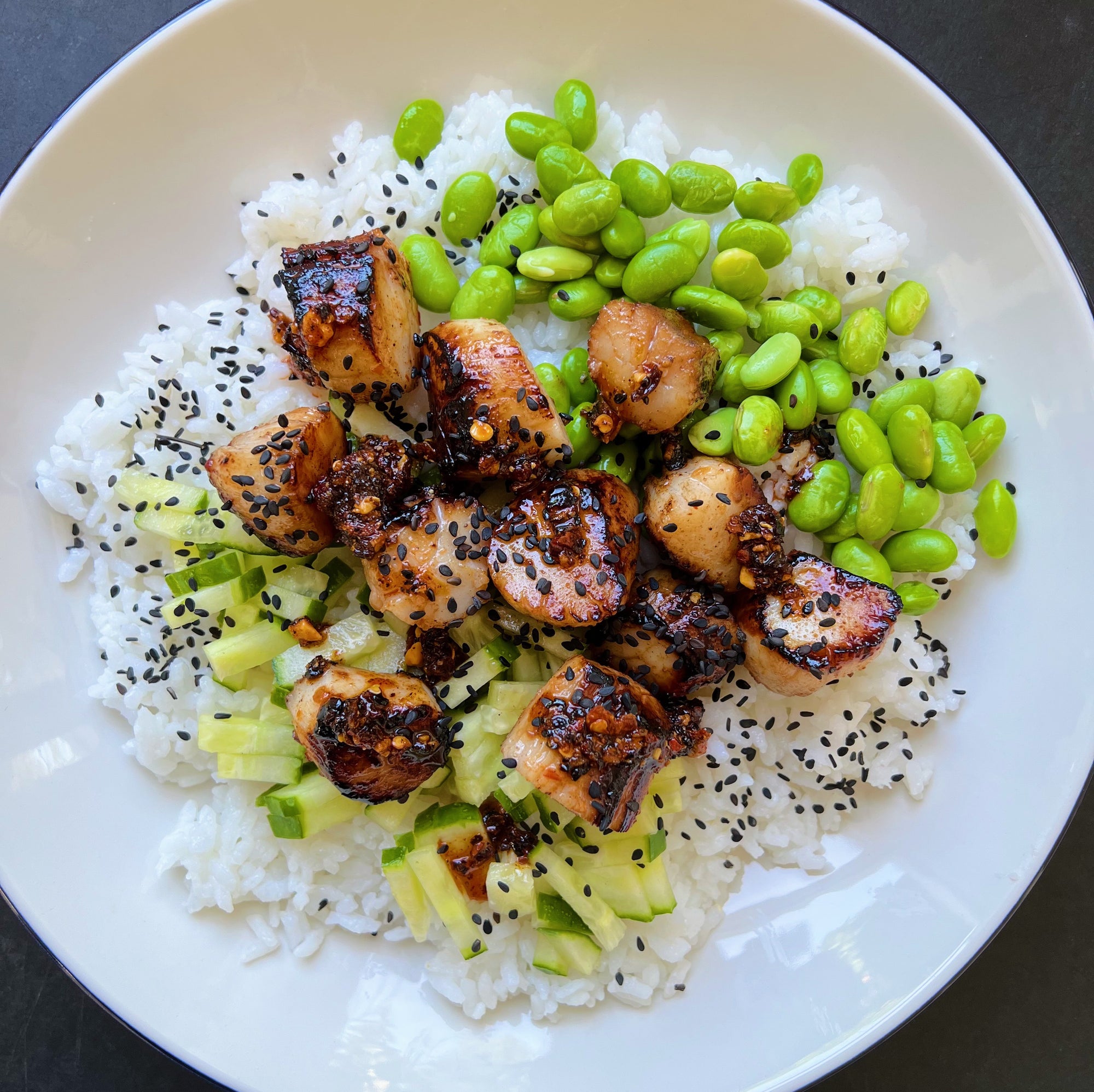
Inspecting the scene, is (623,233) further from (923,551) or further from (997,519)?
(997,519)

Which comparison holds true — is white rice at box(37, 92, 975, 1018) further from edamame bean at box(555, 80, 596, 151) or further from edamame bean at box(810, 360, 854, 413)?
edamame bean at box(810, 360, 854, 413)

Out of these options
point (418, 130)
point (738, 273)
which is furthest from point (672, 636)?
point (418, 130)

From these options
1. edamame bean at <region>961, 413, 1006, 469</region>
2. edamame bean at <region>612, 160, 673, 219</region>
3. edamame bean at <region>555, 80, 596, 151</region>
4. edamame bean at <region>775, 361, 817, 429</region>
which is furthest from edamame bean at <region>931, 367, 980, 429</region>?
edamame bean at <region>555, 80, 596, 151</region>

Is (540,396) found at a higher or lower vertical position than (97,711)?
higher

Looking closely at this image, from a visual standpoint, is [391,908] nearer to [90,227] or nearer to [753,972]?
[753,972]

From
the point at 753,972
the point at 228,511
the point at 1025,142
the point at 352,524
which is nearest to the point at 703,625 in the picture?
the point at 352,524

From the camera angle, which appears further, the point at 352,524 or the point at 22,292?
the point at 22,292
